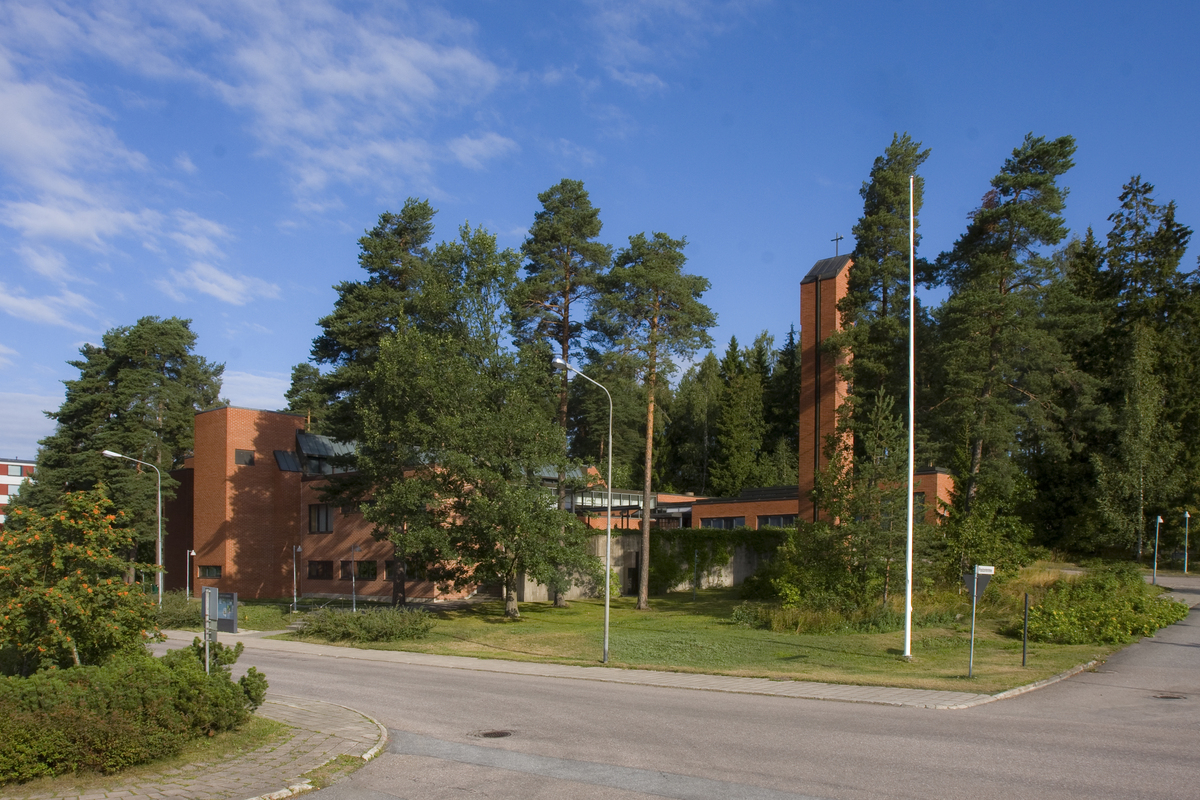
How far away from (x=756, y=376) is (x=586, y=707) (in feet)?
219

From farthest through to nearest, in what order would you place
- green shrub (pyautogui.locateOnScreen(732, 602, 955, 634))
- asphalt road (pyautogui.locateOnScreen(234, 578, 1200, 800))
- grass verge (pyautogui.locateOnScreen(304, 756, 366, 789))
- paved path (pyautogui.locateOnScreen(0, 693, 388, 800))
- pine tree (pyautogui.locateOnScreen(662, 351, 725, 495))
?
pine tree (pyautogui.locateOnScreen(662, 351, 725, 495))
green shrub (pyautogui.locateOnScreen(732, 602, 955, 634))
grass verge (pyautogui.locateOnScreen(304, 756, 366, 789))
asphalt road (pyautogui.locateOnScreen(234, 578, 1200, 800))
paved path (pyautogui.locateOnScreen(0, 693, 388, 800))

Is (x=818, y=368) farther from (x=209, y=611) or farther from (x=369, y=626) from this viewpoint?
(x=209, y=611)

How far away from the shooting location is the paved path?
8.24m

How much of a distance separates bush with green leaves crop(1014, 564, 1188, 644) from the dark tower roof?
13.4 meters

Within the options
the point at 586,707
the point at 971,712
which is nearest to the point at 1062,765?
the point at 971,712

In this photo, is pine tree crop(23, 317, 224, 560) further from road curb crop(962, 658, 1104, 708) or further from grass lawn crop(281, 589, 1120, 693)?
road curb crop(962, 658, 1104, 708)

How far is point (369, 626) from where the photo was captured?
1029 inches

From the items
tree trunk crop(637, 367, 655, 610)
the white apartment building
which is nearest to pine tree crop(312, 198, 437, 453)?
tree trunk crop(637, 367, 655, 610)

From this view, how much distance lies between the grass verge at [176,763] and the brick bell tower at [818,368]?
916 inches

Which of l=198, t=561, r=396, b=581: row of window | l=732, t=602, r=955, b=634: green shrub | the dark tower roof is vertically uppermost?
the dark tower roof

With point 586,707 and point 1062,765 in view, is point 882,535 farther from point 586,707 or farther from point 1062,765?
point 1062,765

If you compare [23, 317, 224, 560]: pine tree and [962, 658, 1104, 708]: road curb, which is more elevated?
[23, 317, 224, 560]: pine tree

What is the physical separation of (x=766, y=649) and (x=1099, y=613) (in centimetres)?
907

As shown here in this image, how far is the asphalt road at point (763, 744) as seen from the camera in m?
8.36
